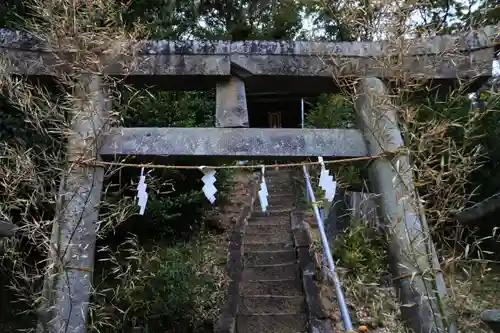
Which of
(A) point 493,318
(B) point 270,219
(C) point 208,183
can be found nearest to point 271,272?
(B) point 270,219

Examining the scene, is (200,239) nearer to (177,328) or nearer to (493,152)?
(177,328)

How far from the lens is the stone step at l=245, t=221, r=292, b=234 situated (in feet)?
26.8

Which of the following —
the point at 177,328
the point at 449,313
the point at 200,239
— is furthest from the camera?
the point at 200,239

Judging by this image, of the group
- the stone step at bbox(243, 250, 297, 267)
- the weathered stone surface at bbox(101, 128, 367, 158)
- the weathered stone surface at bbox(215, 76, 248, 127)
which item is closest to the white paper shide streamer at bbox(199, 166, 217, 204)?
the weathered stone surface at bbox(101, 128, 367, 158)

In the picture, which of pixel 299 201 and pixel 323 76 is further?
pixel 299 201

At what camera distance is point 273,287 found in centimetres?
628

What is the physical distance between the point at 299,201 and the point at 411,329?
6.57 m

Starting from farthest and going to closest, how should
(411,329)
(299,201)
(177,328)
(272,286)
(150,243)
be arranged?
(299,201), (150,243), (272,286), (177,328), (411,329)

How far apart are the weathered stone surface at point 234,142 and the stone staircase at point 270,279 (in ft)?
8.92

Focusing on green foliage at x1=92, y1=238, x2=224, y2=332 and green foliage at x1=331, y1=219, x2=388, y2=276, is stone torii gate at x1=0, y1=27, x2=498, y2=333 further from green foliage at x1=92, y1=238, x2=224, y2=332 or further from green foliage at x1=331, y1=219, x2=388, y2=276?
green foliage at x1=331, y1=219, x2=388, y2=276

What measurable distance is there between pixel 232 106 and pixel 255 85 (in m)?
0.30

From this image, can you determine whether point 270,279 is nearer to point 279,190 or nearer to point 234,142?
point 234,142

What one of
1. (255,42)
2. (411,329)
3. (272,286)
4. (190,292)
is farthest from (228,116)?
(272,286)

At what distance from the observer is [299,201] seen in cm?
961
